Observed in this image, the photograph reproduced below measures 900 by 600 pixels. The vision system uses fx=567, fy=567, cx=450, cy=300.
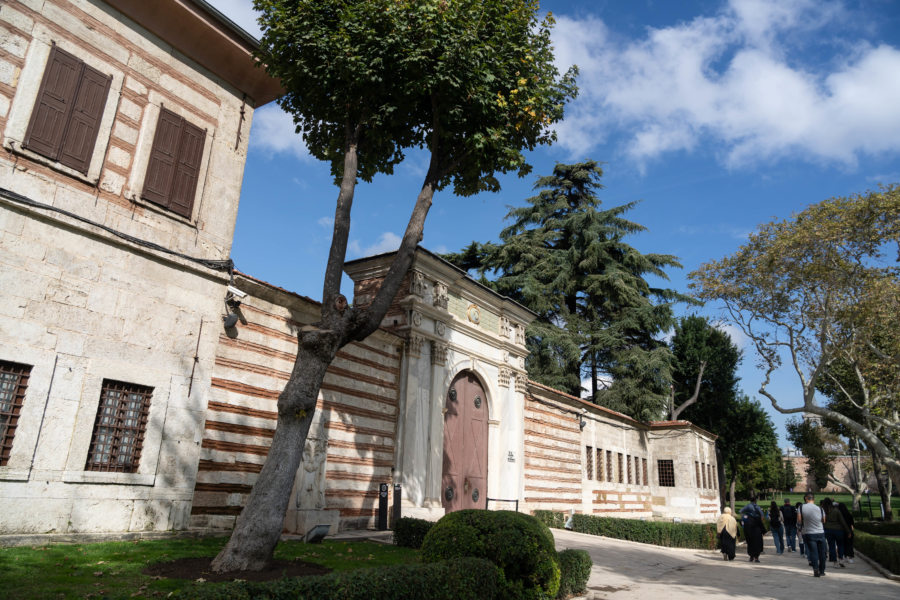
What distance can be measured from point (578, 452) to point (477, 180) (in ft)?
48.1

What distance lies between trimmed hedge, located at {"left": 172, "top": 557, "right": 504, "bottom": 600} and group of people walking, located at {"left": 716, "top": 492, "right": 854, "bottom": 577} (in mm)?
8708

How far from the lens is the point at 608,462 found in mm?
24734

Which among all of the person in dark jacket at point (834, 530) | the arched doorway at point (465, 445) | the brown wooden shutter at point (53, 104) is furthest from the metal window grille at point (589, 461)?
the brown wooden shutter at point (53, 104)

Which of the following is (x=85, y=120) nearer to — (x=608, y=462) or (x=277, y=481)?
(x=277, y=481)

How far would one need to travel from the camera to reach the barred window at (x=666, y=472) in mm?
28172

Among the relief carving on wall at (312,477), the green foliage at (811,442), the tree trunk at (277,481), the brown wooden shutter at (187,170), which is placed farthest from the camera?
the green foliage at (811,442)

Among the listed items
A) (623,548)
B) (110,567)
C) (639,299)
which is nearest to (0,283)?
(110,567)

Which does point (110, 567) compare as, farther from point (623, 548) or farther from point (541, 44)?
point (623, 548)

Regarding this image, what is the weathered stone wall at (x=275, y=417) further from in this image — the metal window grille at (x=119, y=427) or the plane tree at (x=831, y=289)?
the plane tree at (x=831, y=289)

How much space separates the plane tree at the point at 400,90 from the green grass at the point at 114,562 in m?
2.66

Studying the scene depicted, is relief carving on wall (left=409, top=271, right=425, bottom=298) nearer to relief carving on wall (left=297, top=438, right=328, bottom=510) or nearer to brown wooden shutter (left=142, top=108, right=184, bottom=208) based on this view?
relief carving on wall (left=297, top=438, right=328, bottom=510)

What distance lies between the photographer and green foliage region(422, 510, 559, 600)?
7.35 metres

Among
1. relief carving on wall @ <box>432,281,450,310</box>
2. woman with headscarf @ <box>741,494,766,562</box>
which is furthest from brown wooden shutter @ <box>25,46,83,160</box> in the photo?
woman with headscarf @ <box>741,494,766,562</box>

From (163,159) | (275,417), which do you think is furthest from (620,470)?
(163,159)
